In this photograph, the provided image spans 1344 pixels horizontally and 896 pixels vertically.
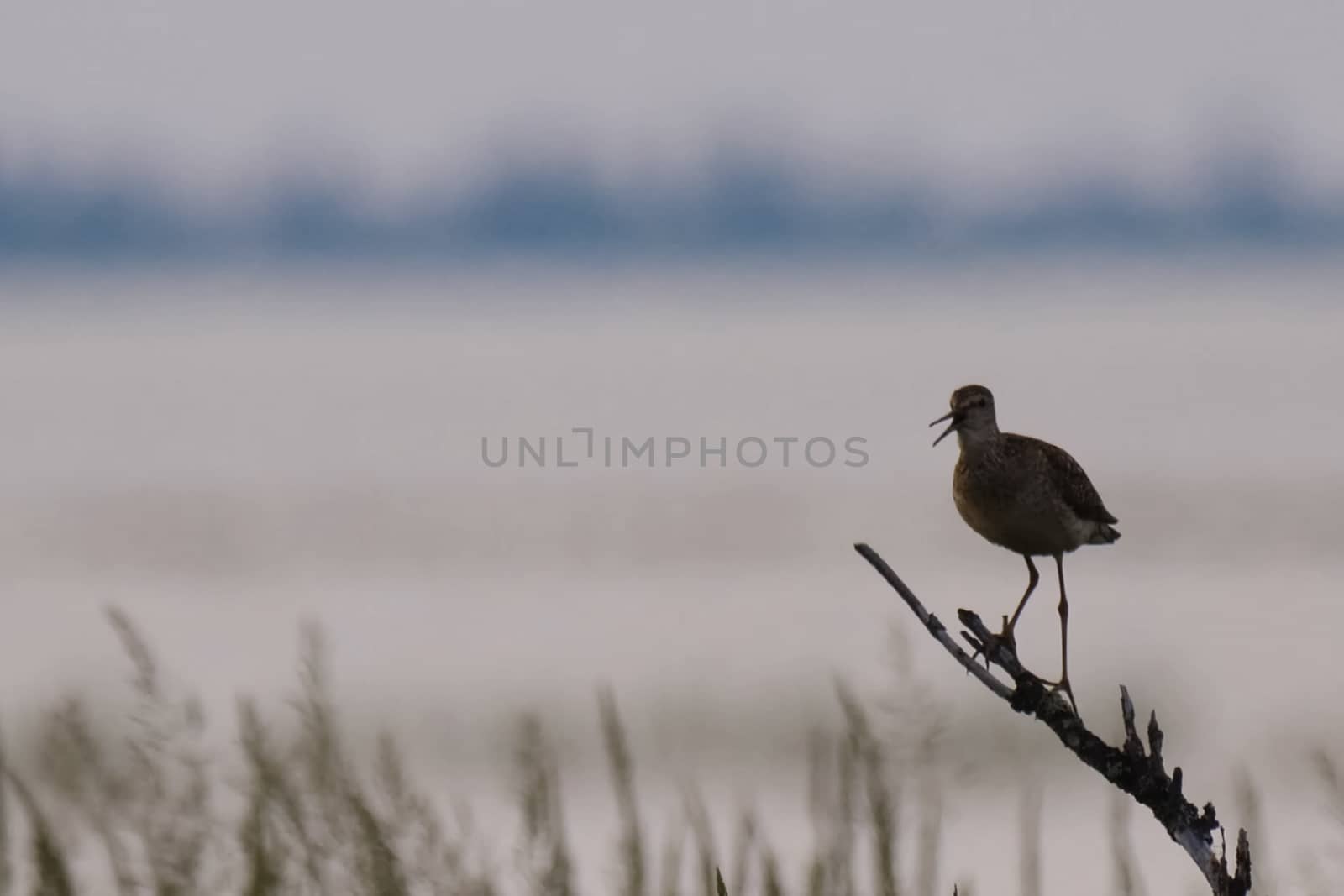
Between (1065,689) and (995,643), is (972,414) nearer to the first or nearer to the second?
(1065,689)

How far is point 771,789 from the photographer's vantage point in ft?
46.9

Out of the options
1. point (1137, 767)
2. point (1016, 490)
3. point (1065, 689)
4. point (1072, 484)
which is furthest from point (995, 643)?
point (1072, 484)

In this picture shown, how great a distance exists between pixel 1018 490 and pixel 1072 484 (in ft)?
1.51

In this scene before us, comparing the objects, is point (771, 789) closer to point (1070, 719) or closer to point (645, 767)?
point (645, 767)

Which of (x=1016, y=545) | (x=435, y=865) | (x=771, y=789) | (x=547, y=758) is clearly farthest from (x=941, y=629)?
(x=771, y=789)

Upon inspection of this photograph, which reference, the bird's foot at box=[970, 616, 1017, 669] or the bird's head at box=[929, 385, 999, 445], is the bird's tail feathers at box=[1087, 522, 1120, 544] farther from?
the bird's foot at box=[970, 616, 1017, 669]

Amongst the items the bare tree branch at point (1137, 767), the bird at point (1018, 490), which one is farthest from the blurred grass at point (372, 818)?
the bird at point (1018, 490)

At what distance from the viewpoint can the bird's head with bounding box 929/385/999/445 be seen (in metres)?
8.23

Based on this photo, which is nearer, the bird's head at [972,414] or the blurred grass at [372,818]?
the blurred grass at [372,818]

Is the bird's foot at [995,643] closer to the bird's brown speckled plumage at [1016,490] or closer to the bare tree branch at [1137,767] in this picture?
the bare tree branch at [1137,767]

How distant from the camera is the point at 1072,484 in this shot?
8.13 m

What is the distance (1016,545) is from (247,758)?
3.61 metres

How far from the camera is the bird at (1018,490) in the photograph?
25.4ft

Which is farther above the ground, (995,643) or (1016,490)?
(995,643)
